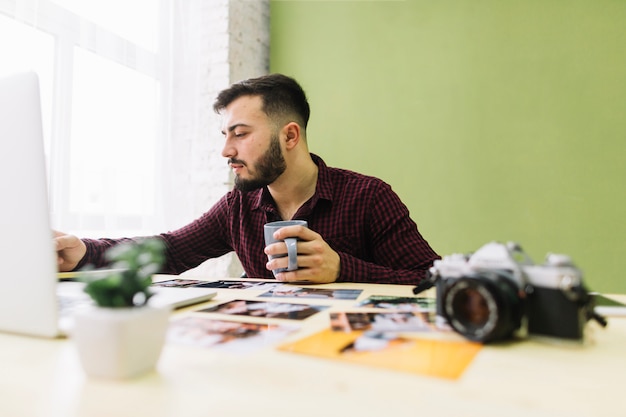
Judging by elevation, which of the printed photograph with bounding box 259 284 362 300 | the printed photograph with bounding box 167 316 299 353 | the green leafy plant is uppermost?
the green leafy plant

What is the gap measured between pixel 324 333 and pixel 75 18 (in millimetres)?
1835

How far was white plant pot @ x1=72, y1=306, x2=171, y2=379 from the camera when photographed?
0.36 m

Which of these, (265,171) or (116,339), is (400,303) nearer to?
(116,339)

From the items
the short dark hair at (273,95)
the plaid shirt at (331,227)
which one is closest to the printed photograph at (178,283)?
the plaid shirt at (331,227)

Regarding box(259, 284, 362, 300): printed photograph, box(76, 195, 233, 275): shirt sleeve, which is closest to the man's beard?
box(76, 195, 233, 275): shirt sleeve

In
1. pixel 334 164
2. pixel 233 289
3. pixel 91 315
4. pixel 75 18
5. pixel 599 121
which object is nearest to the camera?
pixel 91 315

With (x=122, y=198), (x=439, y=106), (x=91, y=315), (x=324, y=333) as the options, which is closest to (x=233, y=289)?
(x=324, y=333)

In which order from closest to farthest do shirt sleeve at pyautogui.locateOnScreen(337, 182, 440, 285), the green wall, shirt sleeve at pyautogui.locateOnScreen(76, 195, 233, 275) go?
A: shirt sleeve at pyautogui.locateOnScreen(337, 182, 440, 285) < shirt sleeve at pyautogui.locateOnScreen(76, 195, 233, 275) < the green wall

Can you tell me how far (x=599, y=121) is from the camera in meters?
1.96

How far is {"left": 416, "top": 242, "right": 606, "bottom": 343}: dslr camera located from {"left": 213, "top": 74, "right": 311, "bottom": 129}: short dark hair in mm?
1112

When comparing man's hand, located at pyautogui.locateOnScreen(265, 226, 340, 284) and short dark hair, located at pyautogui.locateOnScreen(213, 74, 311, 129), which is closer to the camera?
man's hand, located at pyautogui.locateOnScreen(265, 226, 340, 284)

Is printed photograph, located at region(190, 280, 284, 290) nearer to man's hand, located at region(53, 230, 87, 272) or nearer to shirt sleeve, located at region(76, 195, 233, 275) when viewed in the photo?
man's hand, located at region(53, 230, 87, 272)

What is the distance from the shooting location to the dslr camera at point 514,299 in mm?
450

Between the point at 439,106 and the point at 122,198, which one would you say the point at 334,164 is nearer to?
the point at 439,106
